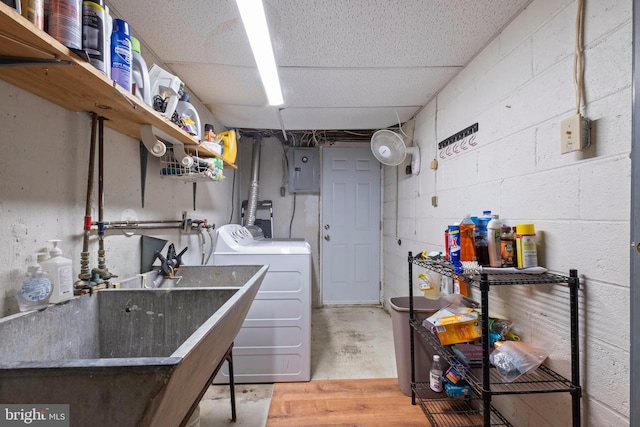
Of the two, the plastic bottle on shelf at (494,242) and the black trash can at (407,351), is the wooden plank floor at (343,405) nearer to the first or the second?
the black trash can at (407,351)

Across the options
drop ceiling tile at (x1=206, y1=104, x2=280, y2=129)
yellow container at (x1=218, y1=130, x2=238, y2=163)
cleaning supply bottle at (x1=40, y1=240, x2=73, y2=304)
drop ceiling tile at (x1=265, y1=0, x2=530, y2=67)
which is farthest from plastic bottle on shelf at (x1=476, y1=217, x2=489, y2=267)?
drop ceiling tile at (x1=206, y1=104, x2=280, y2=129)

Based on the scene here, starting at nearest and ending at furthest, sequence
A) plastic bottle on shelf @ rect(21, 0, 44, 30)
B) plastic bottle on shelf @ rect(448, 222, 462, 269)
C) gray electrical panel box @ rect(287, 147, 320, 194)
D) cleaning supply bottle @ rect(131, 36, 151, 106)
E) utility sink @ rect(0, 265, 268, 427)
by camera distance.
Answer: utility sink @ rect(0, 265, 268, 427), plastic bottle on shelf @ rect(21, 0, 44, 30), cleaning supply bottle @ rect(131, 36, 151, 106), plastic bottle on shelf @ rect(448, 222, 462, 269), gray electrical panel box @ rect(287, 147, 320, 194)

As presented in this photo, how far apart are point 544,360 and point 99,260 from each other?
1.98m

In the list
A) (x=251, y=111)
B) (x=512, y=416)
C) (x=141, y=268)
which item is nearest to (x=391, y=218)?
(x=251, y=111)

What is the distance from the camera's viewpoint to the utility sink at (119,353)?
54 centimetres

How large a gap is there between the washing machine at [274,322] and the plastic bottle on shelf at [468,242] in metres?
1.13

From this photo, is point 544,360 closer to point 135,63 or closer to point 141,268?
point 141,268

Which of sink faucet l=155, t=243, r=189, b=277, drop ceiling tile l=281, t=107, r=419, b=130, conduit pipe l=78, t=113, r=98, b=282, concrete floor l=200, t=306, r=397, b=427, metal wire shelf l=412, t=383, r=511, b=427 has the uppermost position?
drop ceiling tile l=281, t=107, r=419, b=130

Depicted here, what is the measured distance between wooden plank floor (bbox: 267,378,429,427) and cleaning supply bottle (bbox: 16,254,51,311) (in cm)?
140

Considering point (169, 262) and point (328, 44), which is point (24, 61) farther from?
point (328, 44)

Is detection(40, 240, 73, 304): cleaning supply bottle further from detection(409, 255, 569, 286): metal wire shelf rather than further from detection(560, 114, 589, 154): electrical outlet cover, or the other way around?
detection(560, 114, 589, 154): electrical outlet cover

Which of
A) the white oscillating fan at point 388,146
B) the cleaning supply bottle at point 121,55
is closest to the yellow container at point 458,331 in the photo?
the white oscillating fan at point 388,146

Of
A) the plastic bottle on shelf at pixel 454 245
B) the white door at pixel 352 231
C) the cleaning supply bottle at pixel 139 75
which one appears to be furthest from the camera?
the white door at pixel 352 231

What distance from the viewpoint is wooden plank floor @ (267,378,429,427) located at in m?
1.70
